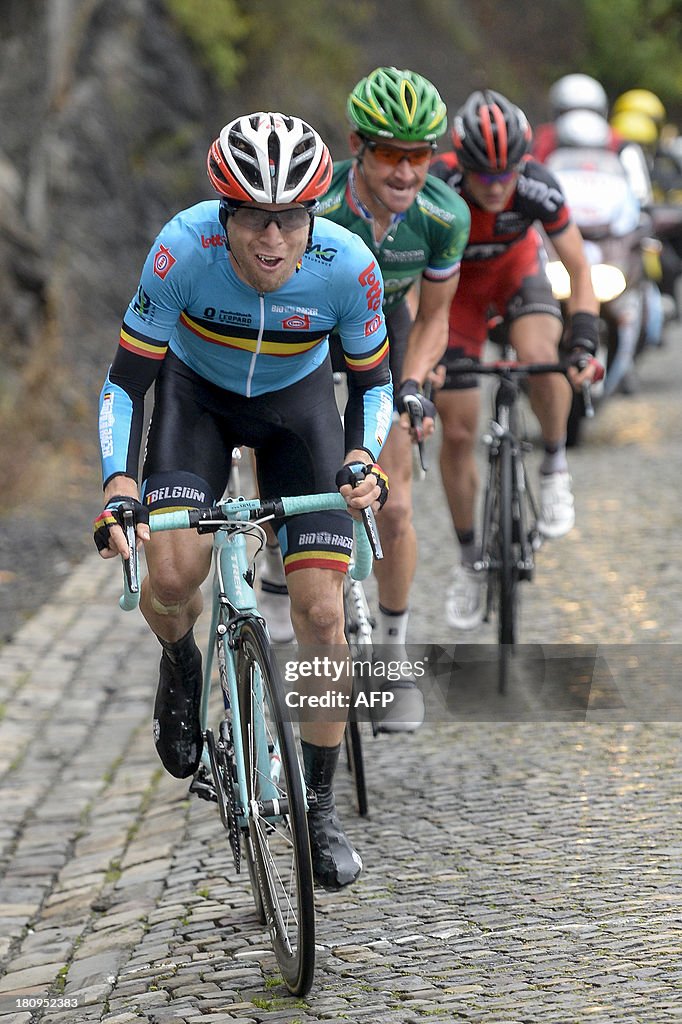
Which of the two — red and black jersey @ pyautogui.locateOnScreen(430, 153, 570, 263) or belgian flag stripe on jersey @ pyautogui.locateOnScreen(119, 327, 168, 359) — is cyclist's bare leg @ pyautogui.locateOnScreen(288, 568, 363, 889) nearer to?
belgian flag stripe on jersey @ pyautogui.locateOnScreen(119, 327, 168, 359)

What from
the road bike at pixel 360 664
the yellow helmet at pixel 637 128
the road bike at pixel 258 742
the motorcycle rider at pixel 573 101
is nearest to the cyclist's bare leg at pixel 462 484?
the road bike at pixel 360 664

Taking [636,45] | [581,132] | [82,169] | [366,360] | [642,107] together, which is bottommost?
[366,360]

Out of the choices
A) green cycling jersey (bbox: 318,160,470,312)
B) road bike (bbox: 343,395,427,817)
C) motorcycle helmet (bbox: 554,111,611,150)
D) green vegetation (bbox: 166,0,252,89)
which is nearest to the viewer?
road bike (bbox: 343,395,427,817)

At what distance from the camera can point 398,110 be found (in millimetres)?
5688

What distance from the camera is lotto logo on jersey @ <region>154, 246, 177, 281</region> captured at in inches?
174

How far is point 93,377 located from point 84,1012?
36.0ft

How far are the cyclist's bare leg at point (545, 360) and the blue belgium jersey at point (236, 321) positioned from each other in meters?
2.87

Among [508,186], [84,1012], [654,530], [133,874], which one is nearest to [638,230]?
[654,530]

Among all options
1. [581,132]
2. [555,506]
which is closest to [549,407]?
[555,506]

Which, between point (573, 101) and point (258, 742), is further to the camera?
point (573, 101)

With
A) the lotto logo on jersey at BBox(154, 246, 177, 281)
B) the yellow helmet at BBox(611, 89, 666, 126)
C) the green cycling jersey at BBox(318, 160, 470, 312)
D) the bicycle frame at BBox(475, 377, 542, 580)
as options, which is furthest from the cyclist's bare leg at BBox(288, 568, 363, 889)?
the yellow helmet at BBox(611, 89, 666, 126)

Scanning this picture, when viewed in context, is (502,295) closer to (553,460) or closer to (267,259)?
(553,460)

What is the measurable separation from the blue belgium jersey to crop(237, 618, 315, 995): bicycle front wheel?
0.68m

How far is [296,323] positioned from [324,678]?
1.02 meters
